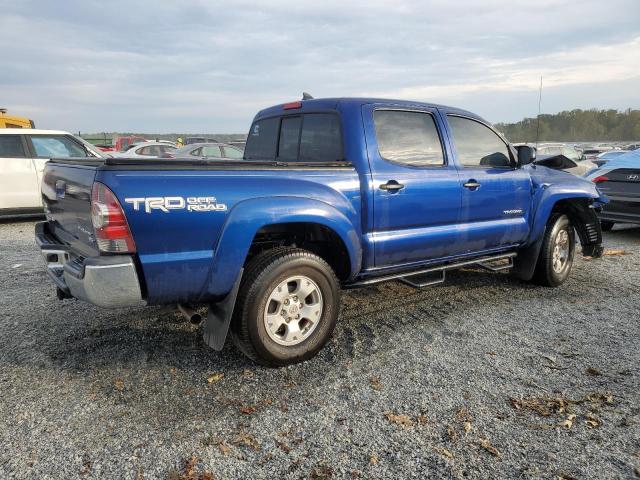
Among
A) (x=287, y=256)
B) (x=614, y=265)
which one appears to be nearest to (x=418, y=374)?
(x=287, y=256)

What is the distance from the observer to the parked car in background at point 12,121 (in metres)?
13.9

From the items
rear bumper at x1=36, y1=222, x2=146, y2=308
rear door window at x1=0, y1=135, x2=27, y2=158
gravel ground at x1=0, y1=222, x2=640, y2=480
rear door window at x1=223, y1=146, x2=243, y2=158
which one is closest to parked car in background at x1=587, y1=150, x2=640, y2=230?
gravel ground at x1=0, y1=222, x2=640, y2=480

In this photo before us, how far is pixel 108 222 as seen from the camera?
269 centimetres

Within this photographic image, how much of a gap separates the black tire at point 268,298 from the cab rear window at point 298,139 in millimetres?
989

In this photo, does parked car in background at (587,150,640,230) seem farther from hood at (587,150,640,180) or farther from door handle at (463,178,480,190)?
door handle at (463,178,480,190)

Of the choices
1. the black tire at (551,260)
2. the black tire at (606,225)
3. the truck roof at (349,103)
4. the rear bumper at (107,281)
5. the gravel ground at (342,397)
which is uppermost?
the truck roof at (349,103)

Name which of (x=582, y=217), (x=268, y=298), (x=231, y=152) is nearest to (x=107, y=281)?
(x=268, y=298)

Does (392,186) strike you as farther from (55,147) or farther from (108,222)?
(55,147)

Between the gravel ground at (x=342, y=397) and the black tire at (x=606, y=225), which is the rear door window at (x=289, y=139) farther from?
the black tire at (x=606, y=225)

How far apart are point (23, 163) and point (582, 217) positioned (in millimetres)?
9388

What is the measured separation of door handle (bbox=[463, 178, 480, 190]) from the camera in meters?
4.35

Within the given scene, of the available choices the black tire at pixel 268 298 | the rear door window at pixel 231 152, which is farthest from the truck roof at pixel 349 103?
the rear door window at pixel 231 152

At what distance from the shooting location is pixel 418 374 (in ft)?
10.9

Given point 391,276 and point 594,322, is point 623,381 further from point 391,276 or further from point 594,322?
point 391,276
